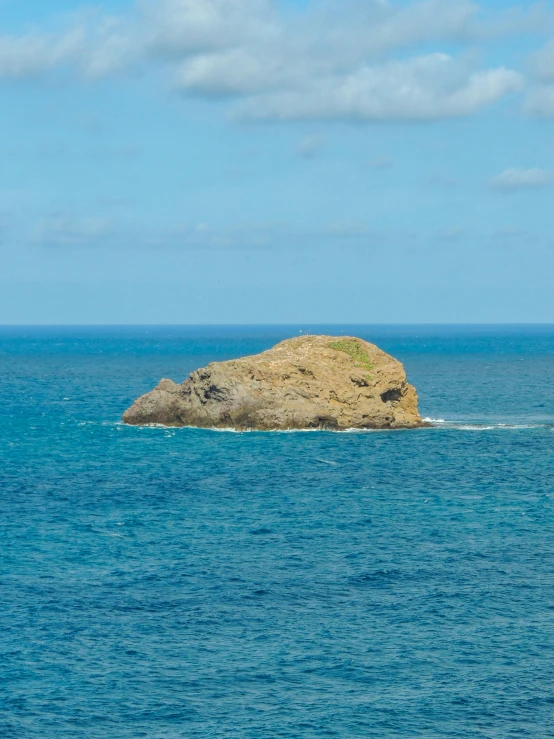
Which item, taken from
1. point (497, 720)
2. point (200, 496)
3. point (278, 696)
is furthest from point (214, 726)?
point (200, 496)

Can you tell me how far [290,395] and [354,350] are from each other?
10.2 meters

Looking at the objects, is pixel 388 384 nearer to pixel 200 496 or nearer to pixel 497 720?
pixel 200 496

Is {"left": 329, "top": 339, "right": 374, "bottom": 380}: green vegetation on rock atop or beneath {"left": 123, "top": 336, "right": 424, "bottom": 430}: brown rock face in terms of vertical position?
atop

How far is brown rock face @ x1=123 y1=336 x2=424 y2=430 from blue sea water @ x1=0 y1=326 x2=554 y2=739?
679 centimetres

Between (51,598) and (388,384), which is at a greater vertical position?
(388,384)

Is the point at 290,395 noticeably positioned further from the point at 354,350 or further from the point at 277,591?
the point at 277,591

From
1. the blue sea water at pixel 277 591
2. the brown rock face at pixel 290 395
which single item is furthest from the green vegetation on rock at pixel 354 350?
the blue sea water at pixel 277 591

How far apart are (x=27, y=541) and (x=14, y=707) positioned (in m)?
21.4

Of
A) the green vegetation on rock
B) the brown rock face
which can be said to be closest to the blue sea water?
the brown rock face

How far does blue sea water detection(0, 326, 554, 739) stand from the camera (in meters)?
36.8

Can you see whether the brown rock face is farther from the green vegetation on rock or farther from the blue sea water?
the blue sea water

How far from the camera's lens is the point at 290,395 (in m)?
97.0

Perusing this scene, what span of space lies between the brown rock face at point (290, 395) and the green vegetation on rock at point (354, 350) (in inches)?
7.9

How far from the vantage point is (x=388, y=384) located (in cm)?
9862
